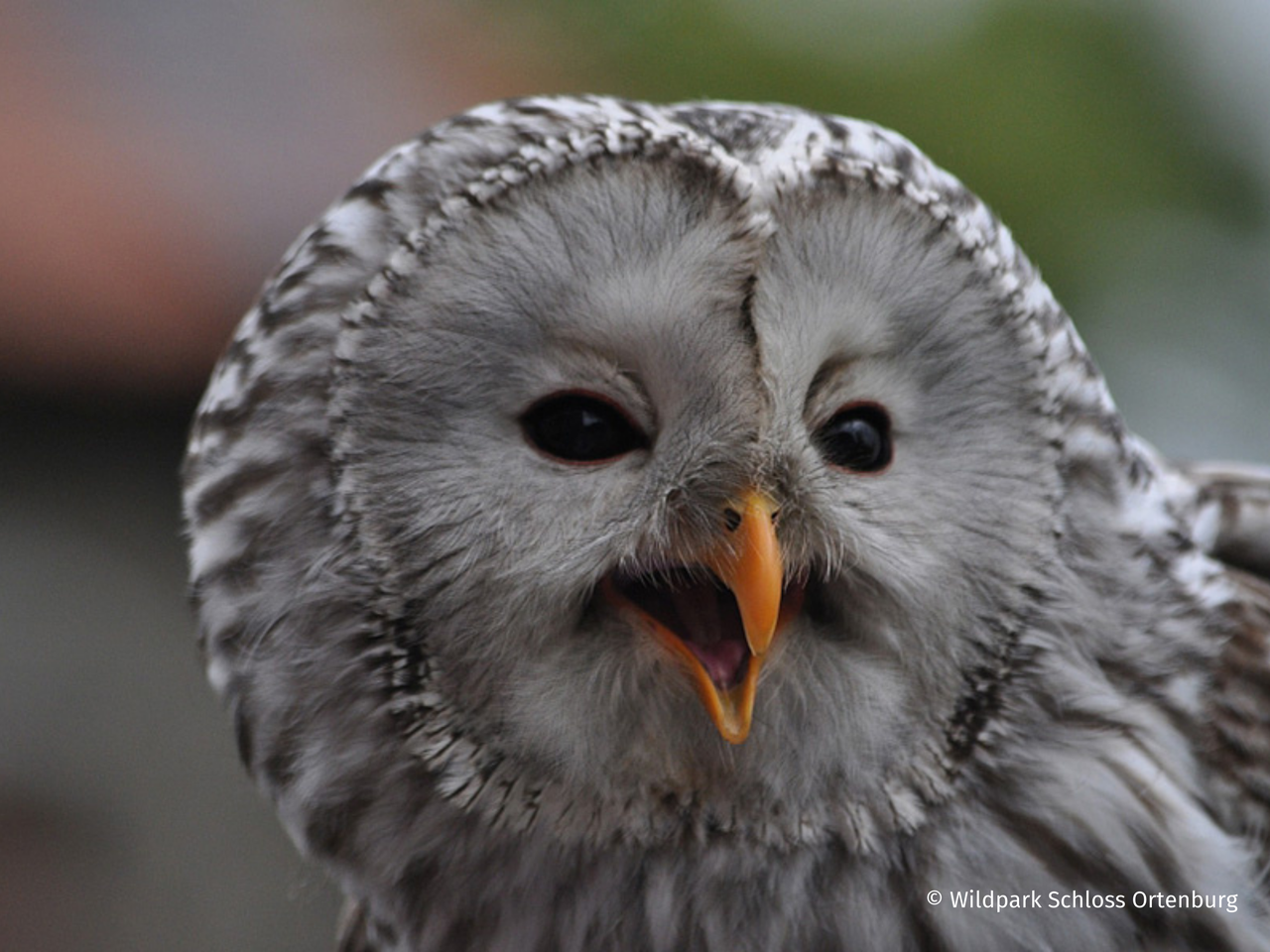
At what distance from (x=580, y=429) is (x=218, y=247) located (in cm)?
303

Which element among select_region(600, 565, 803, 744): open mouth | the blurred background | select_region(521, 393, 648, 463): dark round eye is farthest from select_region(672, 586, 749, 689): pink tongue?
the blurred background

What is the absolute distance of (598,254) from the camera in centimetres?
126

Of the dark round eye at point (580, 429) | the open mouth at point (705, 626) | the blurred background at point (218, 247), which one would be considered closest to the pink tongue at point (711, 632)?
the open mouth at point (705, 626)

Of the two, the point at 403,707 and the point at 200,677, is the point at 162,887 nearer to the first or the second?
the point at 200,677

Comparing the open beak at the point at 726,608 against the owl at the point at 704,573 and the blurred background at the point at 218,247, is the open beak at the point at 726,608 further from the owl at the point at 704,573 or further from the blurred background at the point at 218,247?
the blurred background at the point at 218,247

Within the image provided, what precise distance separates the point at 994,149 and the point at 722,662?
4776 millimetres

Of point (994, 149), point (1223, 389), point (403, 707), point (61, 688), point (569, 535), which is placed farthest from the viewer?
point (994, 149)

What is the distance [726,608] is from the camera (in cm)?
133

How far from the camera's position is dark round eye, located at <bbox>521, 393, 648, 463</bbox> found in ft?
4.17

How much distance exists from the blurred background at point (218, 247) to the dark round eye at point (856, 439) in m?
2.40

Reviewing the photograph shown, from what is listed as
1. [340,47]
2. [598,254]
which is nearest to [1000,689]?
[598,254]

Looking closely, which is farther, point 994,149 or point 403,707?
point 994,149

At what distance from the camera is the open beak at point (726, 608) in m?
1.16

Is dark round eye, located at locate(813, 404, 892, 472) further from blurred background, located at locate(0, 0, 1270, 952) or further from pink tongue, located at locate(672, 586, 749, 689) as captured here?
blurred background, located at locate(0, 0, 1270, 952)
